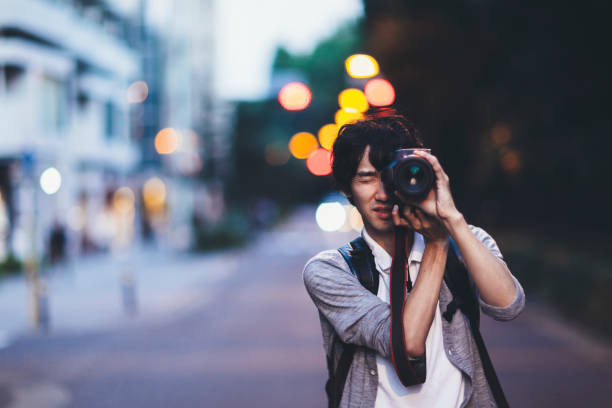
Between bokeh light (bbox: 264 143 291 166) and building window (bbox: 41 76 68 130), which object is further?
bokeh light (bbox: 264 143 291 166)

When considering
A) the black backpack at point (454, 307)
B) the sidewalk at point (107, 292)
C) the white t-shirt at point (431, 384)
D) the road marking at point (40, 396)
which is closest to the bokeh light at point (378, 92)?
the sidewalk at point (107, 292)

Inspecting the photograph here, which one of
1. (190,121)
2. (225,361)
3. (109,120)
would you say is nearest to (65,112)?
(109,120)

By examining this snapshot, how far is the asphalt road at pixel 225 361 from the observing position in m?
7.00

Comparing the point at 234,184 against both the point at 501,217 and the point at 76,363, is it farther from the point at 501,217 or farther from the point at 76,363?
the point at 76,363

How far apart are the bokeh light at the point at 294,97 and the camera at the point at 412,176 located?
14509 mm

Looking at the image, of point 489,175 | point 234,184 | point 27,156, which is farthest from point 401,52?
point 234,184

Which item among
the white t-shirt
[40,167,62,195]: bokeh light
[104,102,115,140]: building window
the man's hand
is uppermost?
[104,102,115,140]: building window

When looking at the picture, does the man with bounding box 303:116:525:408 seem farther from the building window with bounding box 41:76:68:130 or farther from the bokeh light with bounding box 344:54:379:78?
the building window with bounding box 41:76:68:130

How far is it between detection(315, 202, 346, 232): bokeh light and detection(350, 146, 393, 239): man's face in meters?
54.6

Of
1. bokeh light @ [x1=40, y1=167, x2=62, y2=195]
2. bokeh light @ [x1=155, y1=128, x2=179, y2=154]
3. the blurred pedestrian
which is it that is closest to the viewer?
bokeh light @ [x1=40, y1=167, x2=62, y2=195]

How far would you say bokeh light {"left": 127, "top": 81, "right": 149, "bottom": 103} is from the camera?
3977cm

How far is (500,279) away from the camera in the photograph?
1941 mm

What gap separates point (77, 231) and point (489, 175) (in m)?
18.0

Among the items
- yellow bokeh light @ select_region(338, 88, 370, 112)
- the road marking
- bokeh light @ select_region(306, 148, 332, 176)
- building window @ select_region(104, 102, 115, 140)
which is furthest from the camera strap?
building window @ select_region(104, 102, 115, 140)
